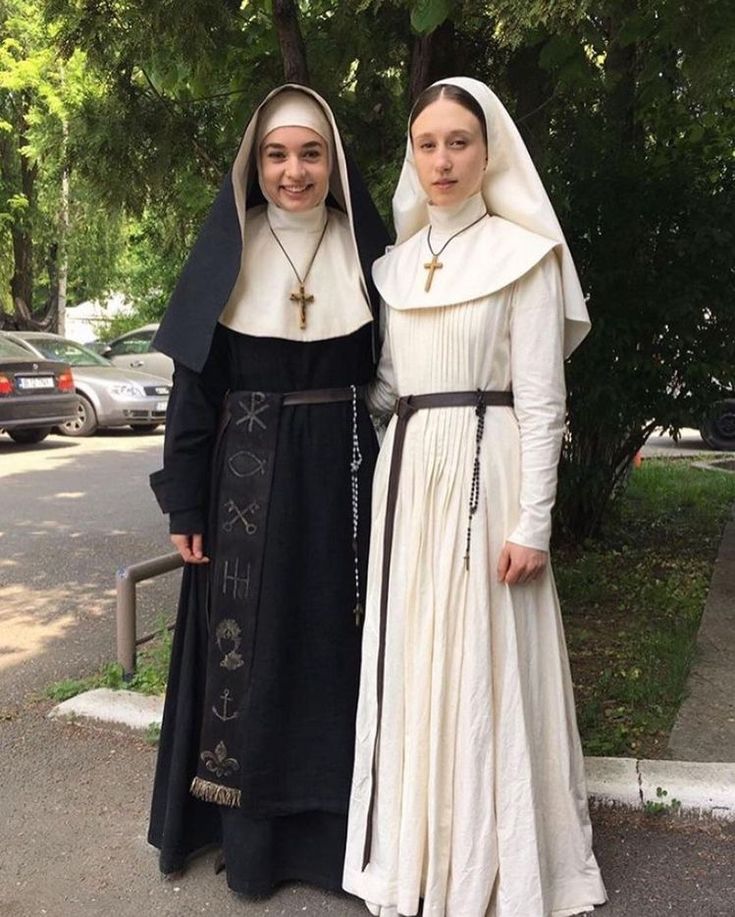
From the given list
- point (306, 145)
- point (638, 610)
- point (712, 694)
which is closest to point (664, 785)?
point (712, 694)

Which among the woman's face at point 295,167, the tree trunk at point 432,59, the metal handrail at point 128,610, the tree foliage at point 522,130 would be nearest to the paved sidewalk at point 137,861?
the metal handrail at point 128,610

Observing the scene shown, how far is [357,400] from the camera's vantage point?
2887mm

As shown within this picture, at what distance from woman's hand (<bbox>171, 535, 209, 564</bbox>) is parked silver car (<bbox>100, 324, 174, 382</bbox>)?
46.6ft

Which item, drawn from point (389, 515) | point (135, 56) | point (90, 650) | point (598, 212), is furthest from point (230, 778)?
point (598, 212)

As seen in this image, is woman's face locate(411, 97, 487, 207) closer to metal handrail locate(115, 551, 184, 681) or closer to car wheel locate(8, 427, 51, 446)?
metal handrail locate(115, 551, 184, 681)

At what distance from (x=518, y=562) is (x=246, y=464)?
2.71ft

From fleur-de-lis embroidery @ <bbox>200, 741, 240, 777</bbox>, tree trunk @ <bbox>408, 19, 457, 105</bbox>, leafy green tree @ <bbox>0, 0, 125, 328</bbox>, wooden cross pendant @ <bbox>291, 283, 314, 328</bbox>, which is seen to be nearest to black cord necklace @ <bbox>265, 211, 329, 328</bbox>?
wooden cross pendant @ <bbox>291, 283, 314, 328</bbox>

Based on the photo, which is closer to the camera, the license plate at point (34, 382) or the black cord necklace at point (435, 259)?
the black cord necklace at point (435, 259)

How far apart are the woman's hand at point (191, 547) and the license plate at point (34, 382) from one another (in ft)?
32.6

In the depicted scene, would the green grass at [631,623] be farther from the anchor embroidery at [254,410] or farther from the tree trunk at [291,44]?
the tree trunk at [291,44]

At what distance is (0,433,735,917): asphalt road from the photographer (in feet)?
9.48

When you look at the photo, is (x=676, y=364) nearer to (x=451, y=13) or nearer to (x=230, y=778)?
(x=451, y=13)

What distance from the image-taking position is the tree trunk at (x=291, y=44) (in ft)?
14.3

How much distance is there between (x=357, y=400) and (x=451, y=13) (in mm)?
1545
